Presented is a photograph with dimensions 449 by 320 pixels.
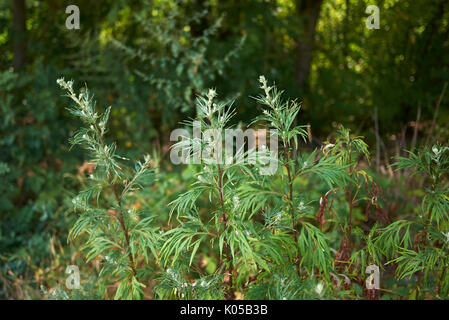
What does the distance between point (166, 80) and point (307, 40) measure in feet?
6.58

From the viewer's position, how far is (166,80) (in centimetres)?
383

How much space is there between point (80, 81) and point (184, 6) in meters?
1.28

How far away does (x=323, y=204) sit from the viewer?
5.33 feet

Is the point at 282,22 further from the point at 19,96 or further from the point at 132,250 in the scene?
the point at 132,250

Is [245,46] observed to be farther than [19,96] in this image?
Yes

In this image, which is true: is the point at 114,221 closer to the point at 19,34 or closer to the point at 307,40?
the point at 19,34

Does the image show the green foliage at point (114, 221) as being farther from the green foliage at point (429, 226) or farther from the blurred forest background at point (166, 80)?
the blurred forest background at point (166, 80)

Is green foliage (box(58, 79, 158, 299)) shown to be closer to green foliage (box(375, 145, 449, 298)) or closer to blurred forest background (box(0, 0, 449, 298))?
green foliage (box(375, 145, 449, 298))

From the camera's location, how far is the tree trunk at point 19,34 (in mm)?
4242

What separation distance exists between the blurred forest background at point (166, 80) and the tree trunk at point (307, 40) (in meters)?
0.01

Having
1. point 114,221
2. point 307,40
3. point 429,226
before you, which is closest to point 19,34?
point 307,40

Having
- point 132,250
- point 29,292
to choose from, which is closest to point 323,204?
point 132,250
